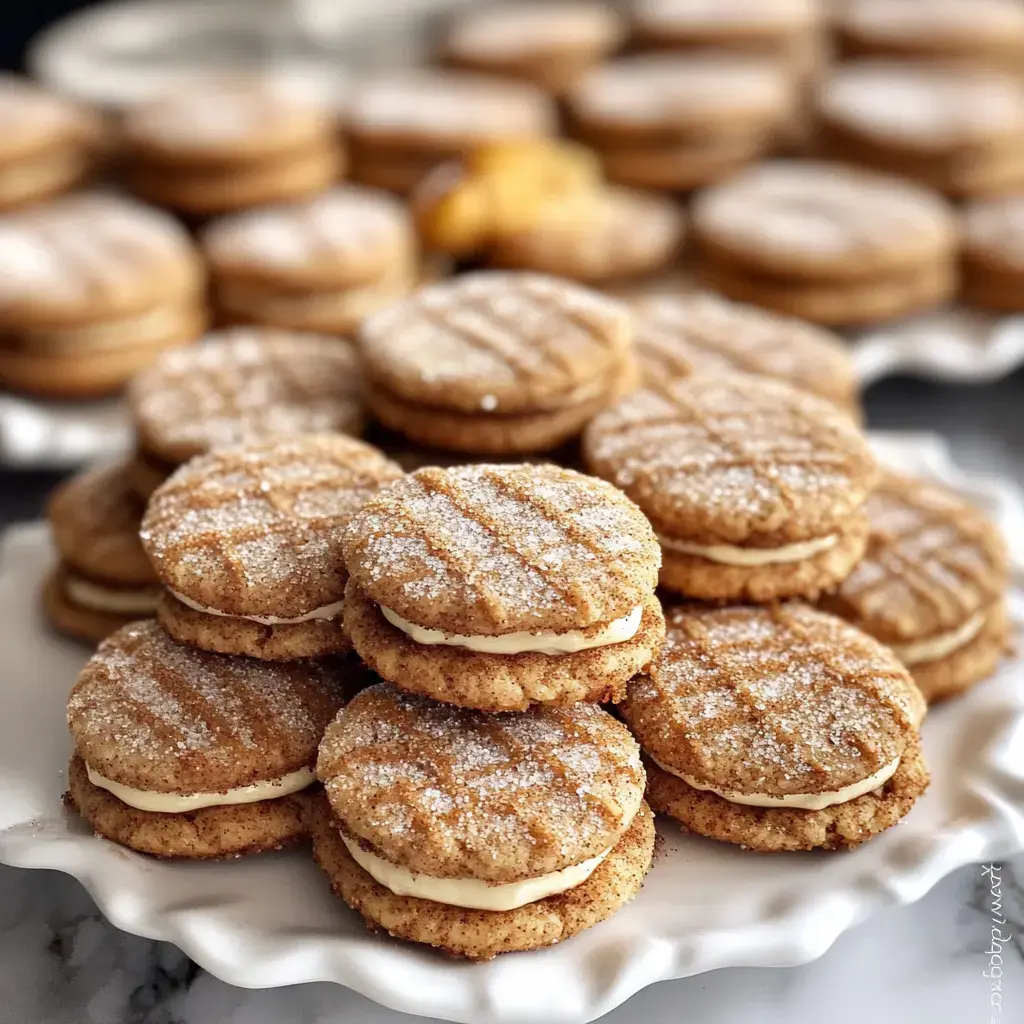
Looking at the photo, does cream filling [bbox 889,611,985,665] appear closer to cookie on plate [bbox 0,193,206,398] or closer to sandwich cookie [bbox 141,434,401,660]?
sandwich cookie [bbox 141,434,401,660]

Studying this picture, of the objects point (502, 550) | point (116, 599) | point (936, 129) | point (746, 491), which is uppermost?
point (502, 550)

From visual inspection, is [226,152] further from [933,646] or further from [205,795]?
[933,646]

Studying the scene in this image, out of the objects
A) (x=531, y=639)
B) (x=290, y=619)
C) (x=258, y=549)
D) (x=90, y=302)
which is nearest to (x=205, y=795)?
(x=290, y=619)

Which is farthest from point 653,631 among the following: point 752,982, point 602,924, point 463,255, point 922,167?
point 922,167

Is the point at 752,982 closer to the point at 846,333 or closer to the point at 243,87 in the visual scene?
the point at 846,333

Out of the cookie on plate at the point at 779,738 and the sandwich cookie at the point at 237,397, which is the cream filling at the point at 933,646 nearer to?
the cookie on plate at the point at 779,738

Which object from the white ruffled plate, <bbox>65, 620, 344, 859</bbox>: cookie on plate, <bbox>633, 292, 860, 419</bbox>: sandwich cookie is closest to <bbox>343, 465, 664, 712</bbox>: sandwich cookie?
<bbox>65, 620, 344, 859</bbox>: cookie on plate
